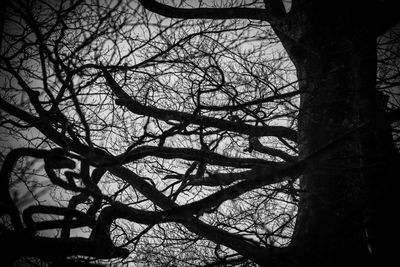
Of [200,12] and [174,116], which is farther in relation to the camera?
[200,12]

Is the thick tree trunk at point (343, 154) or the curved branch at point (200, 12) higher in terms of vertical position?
the curved branch at point (200, 12)

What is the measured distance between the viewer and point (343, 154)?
2.56m

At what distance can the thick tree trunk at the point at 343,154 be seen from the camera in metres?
2.11

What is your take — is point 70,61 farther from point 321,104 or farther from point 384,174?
point 384,174

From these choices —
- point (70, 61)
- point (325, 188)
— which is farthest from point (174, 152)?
point (325, 188)

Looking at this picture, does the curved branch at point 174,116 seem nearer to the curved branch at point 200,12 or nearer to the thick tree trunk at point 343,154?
the thick tree trunk at point 343,154

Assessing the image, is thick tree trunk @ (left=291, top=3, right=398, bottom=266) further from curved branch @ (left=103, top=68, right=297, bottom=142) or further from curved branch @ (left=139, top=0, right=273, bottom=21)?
curved branch @ (left=139, top=0, right=273, bottom=21)

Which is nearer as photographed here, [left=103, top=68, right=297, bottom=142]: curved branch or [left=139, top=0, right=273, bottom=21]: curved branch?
[left=103, top=68, right=297, bottom=142]: curved branch

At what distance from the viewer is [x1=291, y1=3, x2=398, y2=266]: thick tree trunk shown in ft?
6.92

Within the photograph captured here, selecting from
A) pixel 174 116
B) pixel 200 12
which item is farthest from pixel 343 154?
pixel 200 12

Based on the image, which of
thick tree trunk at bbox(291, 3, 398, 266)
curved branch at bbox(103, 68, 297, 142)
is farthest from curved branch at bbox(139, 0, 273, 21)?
curved branch at bbox(103, 68, 297, 142)

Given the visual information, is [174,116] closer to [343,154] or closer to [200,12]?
[200,12]

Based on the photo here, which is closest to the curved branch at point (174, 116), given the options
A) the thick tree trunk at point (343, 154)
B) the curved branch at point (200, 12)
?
the thick tree trunk at point (343, 154)

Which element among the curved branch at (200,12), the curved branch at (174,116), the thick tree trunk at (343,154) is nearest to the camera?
the thick tree trunk at (343,154)
